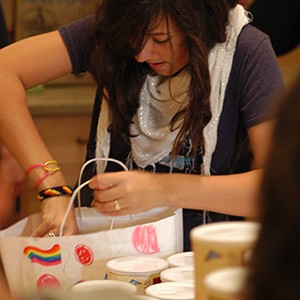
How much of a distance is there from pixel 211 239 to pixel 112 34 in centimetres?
83

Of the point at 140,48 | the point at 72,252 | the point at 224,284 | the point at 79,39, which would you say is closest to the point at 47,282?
the point at 72,252

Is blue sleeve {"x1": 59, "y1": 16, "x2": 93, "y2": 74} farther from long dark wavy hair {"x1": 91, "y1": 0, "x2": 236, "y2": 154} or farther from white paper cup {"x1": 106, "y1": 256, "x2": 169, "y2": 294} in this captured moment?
white paper cup {"x1": 106, "y1": 256, "x2": 169, "y2": 294}

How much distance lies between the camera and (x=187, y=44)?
1516 millimetres

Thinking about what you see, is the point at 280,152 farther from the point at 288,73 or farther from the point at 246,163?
the point at 288,73

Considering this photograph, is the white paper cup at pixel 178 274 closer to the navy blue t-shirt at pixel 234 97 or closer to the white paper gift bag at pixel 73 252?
the white paper gift bag at pixel 73 252

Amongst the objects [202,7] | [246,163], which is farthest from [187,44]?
[246,163]

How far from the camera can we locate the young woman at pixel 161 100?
1.47 m

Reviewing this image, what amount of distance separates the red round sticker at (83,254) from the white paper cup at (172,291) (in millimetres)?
176

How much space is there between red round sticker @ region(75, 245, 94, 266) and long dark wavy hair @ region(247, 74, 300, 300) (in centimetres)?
87

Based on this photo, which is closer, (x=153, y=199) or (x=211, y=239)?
(x=211, y=239)

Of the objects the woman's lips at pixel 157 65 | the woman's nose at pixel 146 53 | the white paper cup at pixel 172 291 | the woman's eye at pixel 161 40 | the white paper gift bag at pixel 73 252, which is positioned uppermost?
the woman's eye at pixel 161 40

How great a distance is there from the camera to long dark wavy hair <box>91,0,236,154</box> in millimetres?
1458

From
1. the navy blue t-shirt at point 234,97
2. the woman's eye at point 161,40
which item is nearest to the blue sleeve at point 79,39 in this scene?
the navy blue t-shirt at point 234,97

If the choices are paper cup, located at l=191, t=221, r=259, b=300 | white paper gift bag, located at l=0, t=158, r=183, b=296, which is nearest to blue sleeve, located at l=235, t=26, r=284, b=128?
white paper gift bag, located at l=0, t=158, r=183, b=296
